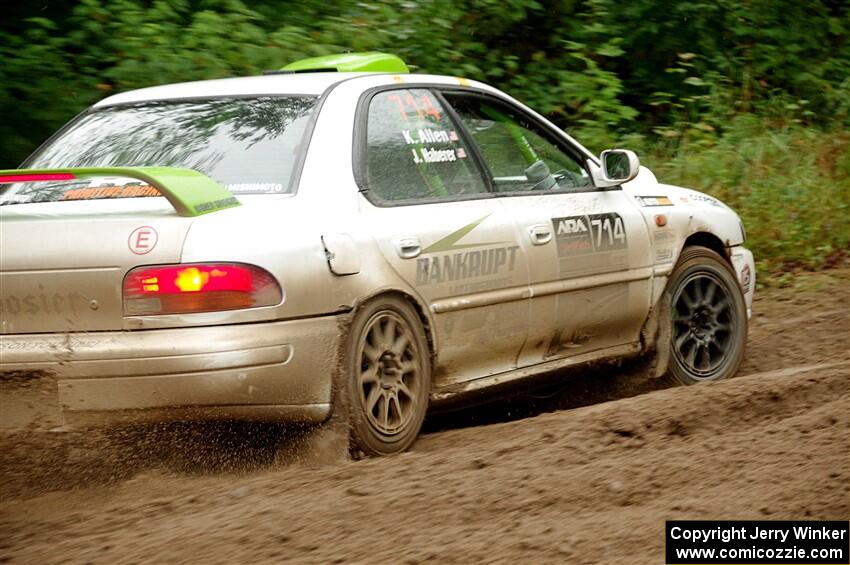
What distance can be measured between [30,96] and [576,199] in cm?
368

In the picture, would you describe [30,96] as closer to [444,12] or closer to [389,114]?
[389,114]

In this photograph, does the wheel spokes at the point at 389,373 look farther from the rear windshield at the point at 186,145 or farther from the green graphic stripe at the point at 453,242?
the rear windshield at the point at 186,145

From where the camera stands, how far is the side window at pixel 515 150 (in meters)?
6.15

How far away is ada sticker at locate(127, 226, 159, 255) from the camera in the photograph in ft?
15.1

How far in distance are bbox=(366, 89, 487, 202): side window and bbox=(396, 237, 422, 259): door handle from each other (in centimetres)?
19

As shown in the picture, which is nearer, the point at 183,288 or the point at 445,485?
the point at 445,485

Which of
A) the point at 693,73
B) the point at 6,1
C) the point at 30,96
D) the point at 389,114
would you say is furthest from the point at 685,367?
the point at 693,73

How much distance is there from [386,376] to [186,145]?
1204 millimetres

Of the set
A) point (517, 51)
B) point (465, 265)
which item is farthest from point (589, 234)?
point (517, 51)

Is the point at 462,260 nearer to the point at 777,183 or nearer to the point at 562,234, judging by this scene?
the point at 562,234

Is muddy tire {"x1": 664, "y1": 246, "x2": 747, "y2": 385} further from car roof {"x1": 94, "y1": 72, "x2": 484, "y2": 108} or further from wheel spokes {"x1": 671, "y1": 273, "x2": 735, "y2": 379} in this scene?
car roof {"x1": 94, "y1": 72, "x2": 484, "y2": 108}

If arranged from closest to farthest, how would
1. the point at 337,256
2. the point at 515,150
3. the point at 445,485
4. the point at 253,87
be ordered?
the point at 445,485 → the point at 337,256 → the point at 253,87 → the point at 515,150

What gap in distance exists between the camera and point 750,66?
14.0 m

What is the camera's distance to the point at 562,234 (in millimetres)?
6188
